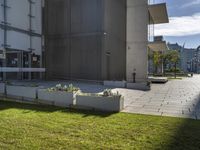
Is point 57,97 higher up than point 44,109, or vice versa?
point 57,97

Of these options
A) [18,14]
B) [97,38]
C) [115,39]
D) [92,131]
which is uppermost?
[18,14]

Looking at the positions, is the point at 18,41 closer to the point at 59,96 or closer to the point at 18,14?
the point at 18,14

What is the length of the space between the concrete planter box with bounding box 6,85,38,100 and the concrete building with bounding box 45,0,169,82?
9347 mm

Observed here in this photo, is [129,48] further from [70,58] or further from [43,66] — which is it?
[43,66]

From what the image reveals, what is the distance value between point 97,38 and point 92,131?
532 inches

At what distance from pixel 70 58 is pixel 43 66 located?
103 inches

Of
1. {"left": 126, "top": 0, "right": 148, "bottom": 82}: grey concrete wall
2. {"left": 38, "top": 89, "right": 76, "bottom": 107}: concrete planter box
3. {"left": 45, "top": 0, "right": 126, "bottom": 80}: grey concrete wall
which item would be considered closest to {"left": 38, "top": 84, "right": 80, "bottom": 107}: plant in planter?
{"left": 38, "top": 89, "right": 76, "bottom": 107}: concrete planter box

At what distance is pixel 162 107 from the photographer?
27.0 feet

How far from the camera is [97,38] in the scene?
18.1 m

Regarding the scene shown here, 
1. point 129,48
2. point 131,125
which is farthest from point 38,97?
point 129,48

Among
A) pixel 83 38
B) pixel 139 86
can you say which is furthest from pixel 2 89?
pixel 83 38

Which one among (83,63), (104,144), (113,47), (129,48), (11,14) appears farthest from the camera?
(129,48)

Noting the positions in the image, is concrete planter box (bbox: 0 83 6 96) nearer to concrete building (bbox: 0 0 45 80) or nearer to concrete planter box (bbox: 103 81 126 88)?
concrete building (bbox: 0 0 45 80)

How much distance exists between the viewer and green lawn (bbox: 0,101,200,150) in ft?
14.5
